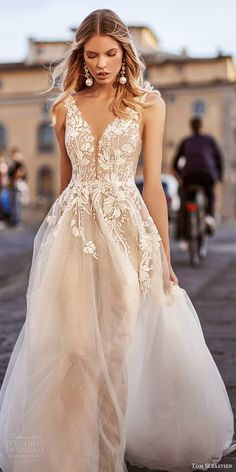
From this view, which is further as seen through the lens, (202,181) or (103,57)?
(202,181)

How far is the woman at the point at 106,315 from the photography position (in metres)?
2.93

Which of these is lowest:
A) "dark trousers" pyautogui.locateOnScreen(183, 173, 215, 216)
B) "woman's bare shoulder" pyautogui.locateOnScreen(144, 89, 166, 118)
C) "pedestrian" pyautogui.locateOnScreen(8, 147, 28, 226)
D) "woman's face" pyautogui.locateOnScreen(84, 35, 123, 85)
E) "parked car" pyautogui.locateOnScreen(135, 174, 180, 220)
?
"parked car" pyautogui.locateOnScreen(135, 174, 180, 220)

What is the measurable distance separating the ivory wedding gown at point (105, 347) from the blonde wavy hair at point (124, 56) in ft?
0.16

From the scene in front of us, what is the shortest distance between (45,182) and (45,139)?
333cm

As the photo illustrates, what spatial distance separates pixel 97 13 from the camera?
3.04m

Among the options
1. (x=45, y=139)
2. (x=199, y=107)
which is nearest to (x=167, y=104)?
(x=199, y=107)

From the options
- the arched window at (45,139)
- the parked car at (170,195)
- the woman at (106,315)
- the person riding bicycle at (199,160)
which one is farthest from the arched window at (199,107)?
the woman at (106,315)

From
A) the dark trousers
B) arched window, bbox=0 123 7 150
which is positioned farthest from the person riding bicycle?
arched window, bbox=0 123 7 150

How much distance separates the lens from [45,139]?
229 feet

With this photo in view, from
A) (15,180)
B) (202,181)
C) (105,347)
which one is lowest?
(15,180)

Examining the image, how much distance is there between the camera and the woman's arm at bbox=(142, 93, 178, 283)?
3.12m

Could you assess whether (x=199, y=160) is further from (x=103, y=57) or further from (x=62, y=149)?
(x=103, y=57)

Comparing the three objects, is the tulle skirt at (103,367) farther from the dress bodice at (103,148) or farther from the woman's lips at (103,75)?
the woman's lips at (103,75)

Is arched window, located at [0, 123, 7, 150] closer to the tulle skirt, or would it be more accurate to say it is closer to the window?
the window
